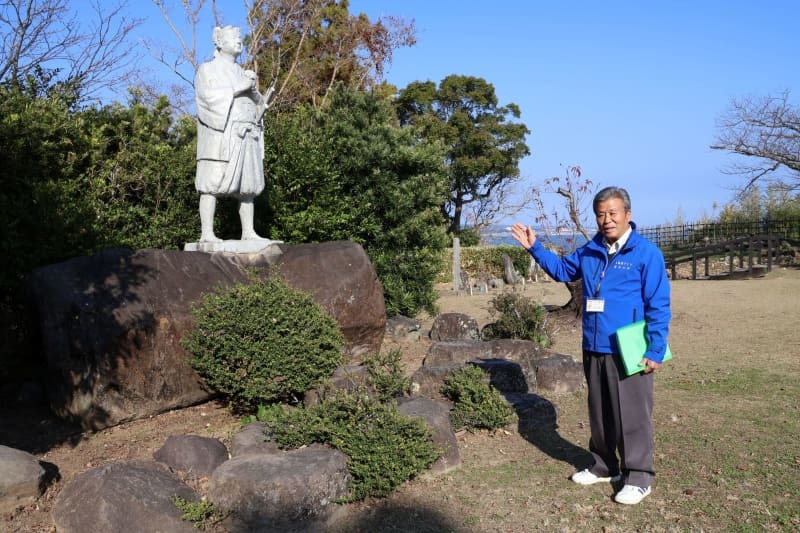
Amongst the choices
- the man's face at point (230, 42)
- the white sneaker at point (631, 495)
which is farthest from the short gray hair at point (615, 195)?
the man's face at point (230, 42)

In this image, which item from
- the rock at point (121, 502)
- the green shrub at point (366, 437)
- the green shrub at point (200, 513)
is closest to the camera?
the rock at point (121, 502)

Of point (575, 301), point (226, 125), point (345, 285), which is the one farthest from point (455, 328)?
point (226, 125)

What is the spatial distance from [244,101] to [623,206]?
15.5 feet

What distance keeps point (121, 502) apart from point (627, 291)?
333 cm

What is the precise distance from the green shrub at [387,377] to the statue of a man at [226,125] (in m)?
2.77

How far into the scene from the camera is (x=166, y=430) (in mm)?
5824

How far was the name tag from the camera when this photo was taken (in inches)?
169

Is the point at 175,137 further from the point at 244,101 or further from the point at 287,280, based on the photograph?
the point at 287,280

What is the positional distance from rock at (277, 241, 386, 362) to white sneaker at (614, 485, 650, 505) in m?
3.83

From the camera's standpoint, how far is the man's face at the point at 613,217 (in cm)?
422

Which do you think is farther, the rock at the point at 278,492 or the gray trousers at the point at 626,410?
the gray trousers at the point at 626,410

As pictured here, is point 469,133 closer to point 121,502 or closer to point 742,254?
point 742,254

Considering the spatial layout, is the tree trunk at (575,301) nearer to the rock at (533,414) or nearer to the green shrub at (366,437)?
the rock at (533,414)

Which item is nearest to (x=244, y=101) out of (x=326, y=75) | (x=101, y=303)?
(x=101, y=303)
